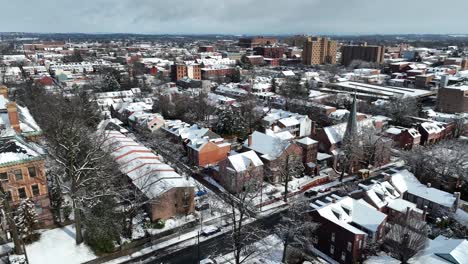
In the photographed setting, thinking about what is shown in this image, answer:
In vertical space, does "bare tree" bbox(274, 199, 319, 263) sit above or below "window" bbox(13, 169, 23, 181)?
below

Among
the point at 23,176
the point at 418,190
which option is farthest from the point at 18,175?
the point at 418,190

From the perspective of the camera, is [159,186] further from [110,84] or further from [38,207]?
[110,84]

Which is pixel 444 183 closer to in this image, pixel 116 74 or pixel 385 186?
pixel 385 186

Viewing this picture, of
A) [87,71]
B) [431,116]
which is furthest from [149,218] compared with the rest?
[87,71]

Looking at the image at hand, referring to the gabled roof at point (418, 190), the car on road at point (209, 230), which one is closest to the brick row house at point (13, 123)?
the car on road at point (209, 230)

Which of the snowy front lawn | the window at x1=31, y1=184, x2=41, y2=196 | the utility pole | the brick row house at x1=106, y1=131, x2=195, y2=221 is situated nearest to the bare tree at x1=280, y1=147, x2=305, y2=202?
the brick row house at x1=106, y1=131, x2=195, y2=221

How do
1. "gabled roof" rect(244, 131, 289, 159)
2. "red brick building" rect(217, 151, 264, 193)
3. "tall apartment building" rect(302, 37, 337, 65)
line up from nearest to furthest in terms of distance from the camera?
"red brick building" rect(217, 151, 264, 193)
"gabled roof" rect(244, 131, 289, 159)
"tall apartment building" rect(302, 37, 337, 65)

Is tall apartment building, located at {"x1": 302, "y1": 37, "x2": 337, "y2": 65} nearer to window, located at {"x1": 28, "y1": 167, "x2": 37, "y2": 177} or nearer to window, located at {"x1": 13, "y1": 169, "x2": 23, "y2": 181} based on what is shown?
window, located at {"x1": 28, "y1": 167, "x2": 37, "y2": 177}
